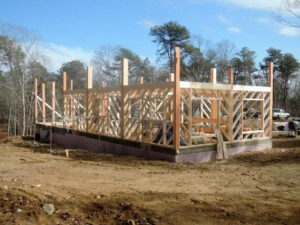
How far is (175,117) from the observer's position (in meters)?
8.83

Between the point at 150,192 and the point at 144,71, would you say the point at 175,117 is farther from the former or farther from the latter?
the point at 144,71

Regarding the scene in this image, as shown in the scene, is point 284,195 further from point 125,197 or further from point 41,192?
point 41,192

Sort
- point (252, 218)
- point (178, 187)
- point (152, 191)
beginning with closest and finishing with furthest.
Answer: point (252, 218), point (152, 191), point (178, 187)

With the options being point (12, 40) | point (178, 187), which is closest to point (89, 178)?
point (178, 187)

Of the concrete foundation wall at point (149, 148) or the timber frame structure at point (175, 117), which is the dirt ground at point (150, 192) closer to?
the concrete foundation wall at point (149, 148)

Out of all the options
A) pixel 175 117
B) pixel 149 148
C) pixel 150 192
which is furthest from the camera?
pixel 149 148

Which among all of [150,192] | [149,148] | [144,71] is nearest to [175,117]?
[149,148]

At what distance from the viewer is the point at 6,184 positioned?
231 inches

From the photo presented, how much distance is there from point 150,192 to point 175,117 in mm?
3575

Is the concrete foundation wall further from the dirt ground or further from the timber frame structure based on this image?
the dirt ground

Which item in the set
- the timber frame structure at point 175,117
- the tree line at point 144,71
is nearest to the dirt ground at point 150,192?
the timber frame structure at point 175,117

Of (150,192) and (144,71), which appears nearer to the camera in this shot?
(150,192)

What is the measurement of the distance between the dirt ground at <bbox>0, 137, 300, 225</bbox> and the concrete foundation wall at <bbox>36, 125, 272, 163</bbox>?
17.0 inches

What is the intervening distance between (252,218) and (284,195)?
1.68 metres
